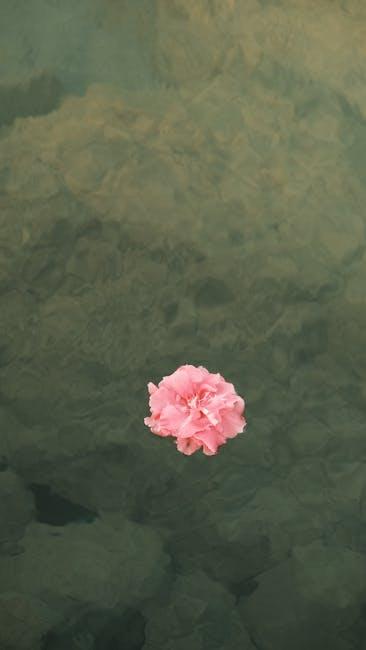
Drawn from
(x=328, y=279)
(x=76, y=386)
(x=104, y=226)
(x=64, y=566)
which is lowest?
Answer: (x=64, y=566)

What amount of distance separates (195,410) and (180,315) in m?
0.26

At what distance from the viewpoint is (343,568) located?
1.71 meters

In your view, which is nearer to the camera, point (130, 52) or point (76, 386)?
point (76, 386)

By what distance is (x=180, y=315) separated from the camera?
184 centimetres

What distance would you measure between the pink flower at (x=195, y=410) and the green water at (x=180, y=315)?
0.06 meters

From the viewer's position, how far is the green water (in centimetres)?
168

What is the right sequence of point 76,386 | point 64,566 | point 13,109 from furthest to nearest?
point 13,109 → point 76,386 → point 64,566

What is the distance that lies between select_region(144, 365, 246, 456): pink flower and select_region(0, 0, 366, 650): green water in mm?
57

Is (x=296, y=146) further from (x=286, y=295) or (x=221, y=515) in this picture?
(x=221, y=515)

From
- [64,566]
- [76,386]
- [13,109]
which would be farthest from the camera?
[13,109]

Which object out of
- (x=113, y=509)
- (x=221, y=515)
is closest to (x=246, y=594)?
(x=221, y=515)

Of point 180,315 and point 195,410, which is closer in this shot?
point 195,410

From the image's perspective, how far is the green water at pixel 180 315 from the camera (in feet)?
5.50

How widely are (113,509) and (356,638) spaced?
0.46m
